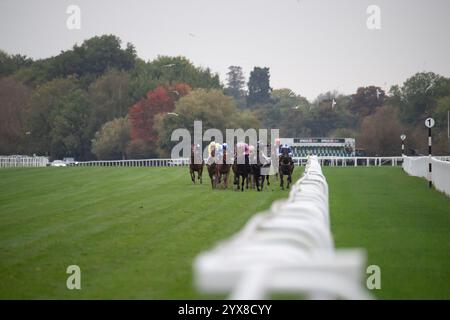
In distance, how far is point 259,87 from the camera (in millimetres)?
138375

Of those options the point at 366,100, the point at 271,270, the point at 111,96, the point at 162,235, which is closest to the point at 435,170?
the point at 162,235

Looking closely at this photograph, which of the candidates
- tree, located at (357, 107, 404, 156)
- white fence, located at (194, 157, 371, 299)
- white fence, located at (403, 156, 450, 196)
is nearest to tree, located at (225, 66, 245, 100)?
Result: tree, located at (357, 107, 404, 156)

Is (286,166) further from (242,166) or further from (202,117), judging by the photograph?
(202,117)

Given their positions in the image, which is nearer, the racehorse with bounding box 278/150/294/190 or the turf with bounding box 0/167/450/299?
the turf with bounding box 0/167/450/299

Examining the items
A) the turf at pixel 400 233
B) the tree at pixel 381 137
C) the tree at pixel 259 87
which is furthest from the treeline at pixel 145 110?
the turf at pixel 400 233

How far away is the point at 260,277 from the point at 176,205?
15951 millimetres

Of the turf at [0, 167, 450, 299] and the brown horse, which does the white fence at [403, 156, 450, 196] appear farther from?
the brown horse

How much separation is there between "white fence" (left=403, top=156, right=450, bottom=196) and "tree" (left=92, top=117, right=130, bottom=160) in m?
48.6

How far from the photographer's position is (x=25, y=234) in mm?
14523

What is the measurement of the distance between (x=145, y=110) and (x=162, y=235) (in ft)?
246

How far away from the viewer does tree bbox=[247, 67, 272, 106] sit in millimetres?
136750
